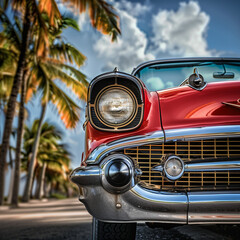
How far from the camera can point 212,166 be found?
1600 millimetres

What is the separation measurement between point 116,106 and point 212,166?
0.59m

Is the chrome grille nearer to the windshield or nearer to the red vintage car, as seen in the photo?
the red vintage car

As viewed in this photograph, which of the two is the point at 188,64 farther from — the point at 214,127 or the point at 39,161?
the point at 39,161

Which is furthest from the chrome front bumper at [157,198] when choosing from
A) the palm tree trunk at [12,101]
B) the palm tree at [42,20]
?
the palm tree trunk at [12,101]

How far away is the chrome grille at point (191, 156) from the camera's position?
1.64 meters

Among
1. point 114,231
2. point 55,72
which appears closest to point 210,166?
point 114,231

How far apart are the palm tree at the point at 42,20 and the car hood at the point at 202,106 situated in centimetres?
587

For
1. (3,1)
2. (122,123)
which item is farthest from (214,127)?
(3,1)

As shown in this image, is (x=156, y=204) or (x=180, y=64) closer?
(x=156, y=204)

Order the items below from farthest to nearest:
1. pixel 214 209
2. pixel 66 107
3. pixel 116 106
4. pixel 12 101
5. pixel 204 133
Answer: pixel 66 107 < pixel 12 101 < pixel 116 106 < pixel 204 133 < pixel 214 209

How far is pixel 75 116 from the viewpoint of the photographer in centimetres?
991

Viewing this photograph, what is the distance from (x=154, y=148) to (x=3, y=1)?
721 cm

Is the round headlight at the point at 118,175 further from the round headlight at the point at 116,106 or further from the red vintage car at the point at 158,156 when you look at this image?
the round headlight at the point at 116,106

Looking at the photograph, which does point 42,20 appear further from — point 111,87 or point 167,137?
point 167,137
